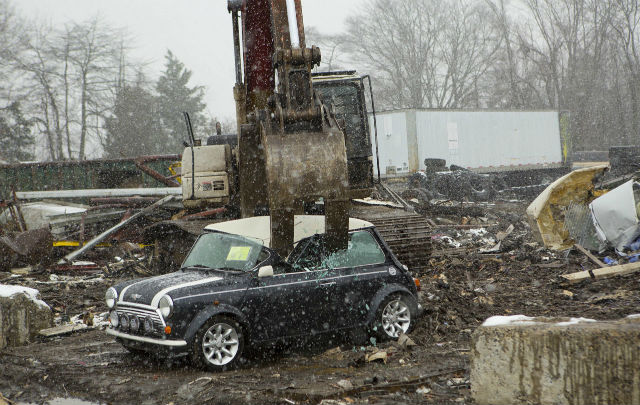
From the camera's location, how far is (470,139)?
96.3ft

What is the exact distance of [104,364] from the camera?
285 inches

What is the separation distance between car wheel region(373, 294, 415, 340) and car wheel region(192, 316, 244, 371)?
1689 mm

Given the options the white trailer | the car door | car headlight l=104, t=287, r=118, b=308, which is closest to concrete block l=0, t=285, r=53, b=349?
car headlight l=104, t=287, r=118, b=308

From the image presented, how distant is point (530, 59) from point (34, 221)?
42.8 meters

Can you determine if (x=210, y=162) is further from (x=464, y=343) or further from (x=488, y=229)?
(x=488, y=229)

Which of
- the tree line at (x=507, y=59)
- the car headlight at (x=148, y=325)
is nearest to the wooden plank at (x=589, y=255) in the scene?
the car headlight at (x=148, y=325)

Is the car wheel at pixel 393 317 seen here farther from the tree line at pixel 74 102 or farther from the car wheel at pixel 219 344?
the tree line at pixel 74 102

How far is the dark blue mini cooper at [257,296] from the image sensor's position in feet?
21.9

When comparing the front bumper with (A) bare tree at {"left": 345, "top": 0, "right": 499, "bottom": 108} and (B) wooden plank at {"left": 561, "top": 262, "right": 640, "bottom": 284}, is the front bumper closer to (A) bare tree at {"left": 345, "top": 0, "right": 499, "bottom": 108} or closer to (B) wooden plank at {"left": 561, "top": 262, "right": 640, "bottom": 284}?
(B) wooden plank at {"left": 561, "top": 262, "right": 640, "bottom": 284}

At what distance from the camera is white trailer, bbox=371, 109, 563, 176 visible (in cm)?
2734

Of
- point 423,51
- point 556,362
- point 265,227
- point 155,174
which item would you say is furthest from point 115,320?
point 423,51

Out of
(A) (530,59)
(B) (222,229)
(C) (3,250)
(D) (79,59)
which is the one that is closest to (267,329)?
(B) (222,229)

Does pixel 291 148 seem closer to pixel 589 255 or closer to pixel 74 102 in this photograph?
pixel 589 255

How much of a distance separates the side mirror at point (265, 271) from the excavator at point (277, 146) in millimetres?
248
